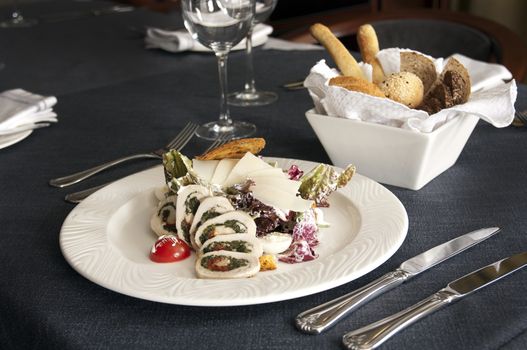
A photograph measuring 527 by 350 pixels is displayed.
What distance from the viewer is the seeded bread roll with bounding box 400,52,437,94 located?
3.59ft

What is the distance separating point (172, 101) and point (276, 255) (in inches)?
29.7

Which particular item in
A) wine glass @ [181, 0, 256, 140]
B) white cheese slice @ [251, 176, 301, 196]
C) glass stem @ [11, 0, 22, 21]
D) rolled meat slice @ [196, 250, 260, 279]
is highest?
wine glass @ [181, 0, 256, 140]

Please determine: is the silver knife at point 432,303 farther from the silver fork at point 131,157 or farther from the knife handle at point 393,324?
the silver fork at point 131,157

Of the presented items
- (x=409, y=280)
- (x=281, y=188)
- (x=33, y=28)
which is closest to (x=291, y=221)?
(x=281, y=188)

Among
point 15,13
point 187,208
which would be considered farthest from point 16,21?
point 187,208

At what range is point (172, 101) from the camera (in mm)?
1454

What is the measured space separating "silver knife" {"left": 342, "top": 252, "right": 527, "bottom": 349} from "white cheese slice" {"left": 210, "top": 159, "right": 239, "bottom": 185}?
0.93 feet

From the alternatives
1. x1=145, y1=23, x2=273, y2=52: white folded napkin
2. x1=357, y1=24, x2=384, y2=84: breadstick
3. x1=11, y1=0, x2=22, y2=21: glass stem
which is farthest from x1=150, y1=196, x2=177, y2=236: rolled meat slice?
x1=11, y1=0, x2=22, y2=21: glass stem

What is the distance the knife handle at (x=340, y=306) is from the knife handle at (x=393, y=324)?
0.10ft

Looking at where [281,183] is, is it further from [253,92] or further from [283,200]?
[253,92]

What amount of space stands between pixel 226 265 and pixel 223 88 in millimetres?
575

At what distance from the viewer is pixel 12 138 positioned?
1232 millimetres

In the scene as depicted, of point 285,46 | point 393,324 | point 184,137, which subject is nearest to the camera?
point 393,324

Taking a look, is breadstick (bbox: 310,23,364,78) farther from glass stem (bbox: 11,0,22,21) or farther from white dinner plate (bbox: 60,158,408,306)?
glass stem (bbox: 11,0,22,21)
